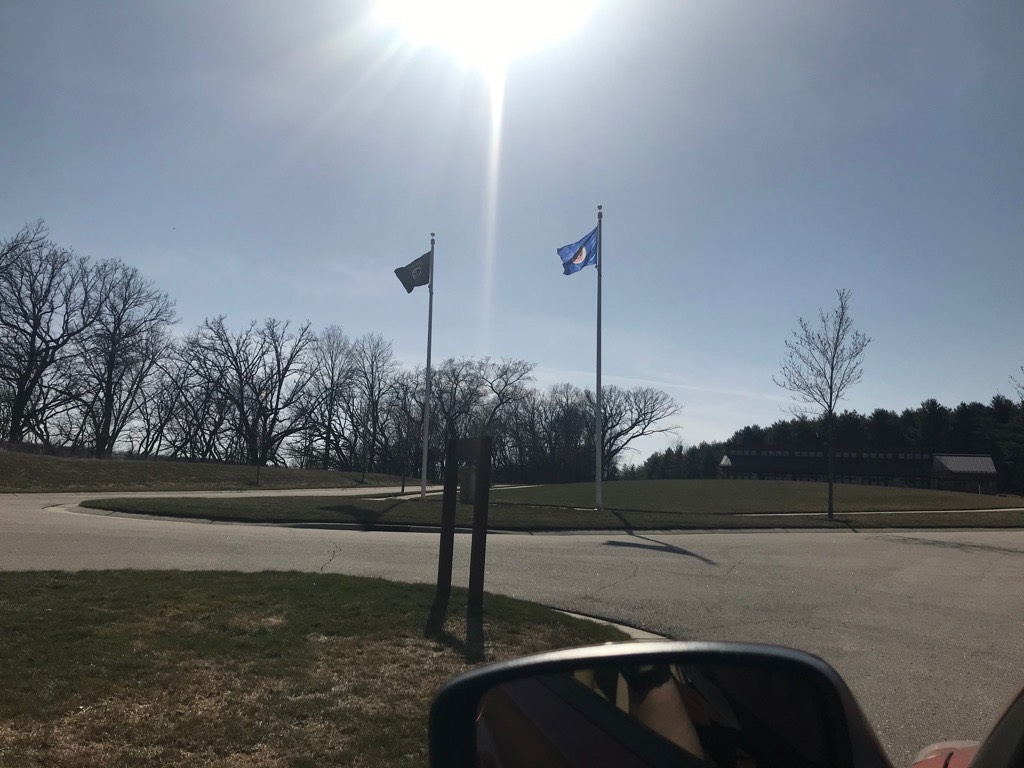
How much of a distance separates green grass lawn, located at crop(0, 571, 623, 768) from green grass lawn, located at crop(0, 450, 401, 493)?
2336 centimetres

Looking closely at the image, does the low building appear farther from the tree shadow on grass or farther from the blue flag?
the tree shadow on grass

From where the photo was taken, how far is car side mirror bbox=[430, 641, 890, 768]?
1.70 metres

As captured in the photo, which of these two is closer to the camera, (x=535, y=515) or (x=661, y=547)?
(x=661, y=547)

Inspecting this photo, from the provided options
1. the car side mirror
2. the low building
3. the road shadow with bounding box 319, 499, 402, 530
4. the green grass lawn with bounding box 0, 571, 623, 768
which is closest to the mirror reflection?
the car side mirror

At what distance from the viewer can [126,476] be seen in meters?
34.4

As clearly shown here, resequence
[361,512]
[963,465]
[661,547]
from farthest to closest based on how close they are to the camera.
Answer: [963,465] < [361,512] < [661,547]

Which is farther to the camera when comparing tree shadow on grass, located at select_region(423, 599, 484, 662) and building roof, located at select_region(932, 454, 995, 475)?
building roof, located at select_region(932, 454, 995, 475)

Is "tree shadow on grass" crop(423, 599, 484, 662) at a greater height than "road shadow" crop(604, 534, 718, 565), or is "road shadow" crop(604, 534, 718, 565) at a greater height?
"road shadow" crop(604, 534, 718, 565)

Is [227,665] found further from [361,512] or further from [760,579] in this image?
[361,512]

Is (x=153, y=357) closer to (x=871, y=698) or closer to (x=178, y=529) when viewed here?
(x=178, y=529)

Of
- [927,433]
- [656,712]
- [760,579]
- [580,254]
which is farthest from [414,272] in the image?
[927,433]

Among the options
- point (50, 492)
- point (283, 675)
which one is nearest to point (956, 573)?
point (283, 675)

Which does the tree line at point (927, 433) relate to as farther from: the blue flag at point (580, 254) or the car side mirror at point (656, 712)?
the car side mirror at point (656, 712)

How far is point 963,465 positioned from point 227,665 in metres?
70.2
